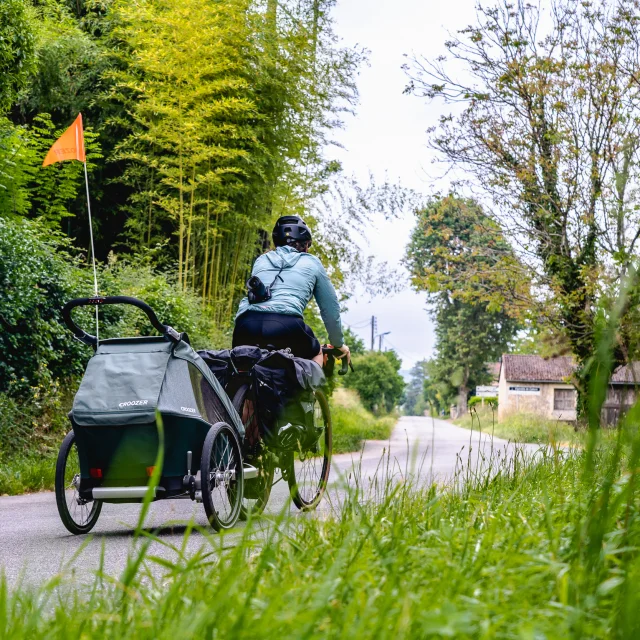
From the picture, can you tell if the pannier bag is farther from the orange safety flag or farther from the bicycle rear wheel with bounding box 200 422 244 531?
the orange safety flag

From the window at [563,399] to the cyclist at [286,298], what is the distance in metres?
59.5

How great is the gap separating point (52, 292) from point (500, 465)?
7.11 meters

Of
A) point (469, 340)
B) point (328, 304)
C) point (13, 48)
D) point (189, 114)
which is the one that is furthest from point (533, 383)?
point (328, 304)

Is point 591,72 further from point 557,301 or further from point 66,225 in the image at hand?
point 66,225

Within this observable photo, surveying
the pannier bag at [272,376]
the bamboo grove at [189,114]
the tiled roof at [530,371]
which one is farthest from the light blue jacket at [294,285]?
the tiled roof at [530,371]

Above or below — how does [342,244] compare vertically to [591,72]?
below

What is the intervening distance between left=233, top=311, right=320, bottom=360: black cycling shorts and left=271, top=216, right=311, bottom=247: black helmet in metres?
0.65

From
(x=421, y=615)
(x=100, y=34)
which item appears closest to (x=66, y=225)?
(x=100, y=34)

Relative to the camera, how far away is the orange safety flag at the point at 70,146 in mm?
12461

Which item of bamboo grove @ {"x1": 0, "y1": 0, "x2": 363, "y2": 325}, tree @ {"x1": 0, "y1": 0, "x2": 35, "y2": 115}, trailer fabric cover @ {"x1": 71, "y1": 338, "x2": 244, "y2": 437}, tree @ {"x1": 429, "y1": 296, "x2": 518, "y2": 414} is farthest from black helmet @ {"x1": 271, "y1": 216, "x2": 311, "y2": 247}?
tree @ {"x1": 429, "y1": 296, "x2": 518, "y2": 414}

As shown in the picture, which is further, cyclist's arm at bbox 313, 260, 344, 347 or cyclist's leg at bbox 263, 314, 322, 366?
cyclist's arm at bbox 313, 260, 344, 347

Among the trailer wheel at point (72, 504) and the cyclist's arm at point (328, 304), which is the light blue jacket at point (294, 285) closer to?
the cyclist's arm at point (328, 304)

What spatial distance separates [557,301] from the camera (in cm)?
1631

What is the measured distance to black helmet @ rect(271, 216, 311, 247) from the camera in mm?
6293
